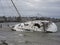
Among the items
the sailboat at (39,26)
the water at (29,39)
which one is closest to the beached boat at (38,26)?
the sailboat at (39,26)

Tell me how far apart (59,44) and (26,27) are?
24621 millimetres

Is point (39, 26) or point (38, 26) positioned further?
point (38, 26)

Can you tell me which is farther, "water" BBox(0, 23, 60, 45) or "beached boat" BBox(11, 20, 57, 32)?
"beached boat" BBox(11, 20, 57, 32)

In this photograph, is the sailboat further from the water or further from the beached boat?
the water

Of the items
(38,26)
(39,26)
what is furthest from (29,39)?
(38,26)

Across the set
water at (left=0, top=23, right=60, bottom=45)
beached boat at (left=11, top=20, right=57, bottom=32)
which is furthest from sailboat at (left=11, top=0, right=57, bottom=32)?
water at (left=0, top=23, right=60, bottom=45)

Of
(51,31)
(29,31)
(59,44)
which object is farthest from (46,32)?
(59,44)

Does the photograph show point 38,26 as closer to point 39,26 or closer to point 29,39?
point 39,26

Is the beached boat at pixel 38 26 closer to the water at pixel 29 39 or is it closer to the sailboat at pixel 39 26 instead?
the sailboat at pixel 39 26

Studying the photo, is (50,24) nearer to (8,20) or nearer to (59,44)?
(59,44)

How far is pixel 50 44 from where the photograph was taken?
30.9 meters

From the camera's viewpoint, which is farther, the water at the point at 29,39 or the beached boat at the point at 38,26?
the beached boat at the point at 38,26

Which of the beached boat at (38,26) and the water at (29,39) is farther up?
the water at (29,39)

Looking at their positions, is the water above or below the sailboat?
above
